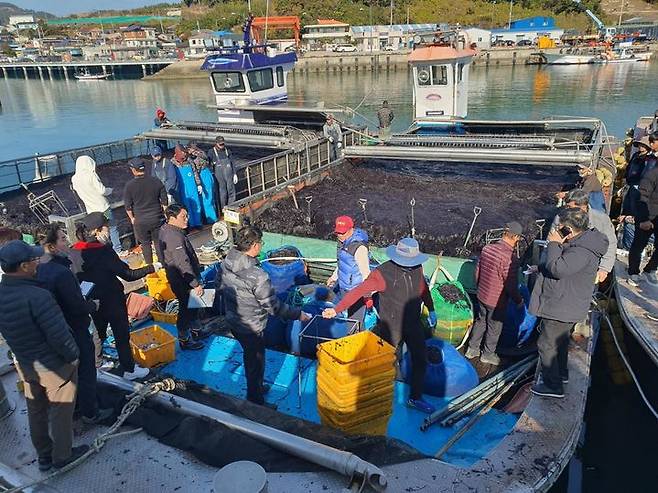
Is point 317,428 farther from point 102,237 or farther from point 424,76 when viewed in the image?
point 424,76

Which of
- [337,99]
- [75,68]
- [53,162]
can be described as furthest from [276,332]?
[75,68]

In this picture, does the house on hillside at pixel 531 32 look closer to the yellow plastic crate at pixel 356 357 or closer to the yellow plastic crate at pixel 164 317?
the yellow plastic crate at pixel 164 317

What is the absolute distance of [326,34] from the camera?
74.7 meters

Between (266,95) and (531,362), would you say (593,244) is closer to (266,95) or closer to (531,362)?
(531,362)

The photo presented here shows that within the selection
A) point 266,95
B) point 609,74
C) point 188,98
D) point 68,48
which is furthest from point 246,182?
point 68,48

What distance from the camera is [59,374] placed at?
2918 millimetres

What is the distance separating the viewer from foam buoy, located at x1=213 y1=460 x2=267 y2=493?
2154 millimetres

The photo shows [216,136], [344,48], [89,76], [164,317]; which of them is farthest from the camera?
[89,76]

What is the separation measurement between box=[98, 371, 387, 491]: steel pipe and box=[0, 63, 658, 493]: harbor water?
2.39m

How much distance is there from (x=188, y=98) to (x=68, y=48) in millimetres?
62892

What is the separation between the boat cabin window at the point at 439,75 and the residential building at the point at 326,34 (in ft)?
207

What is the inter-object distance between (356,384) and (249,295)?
115 cm

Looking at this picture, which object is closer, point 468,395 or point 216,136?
point 468,395

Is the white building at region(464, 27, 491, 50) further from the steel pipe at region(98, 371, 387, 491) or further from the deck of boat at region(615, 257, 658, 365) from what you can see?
the steel pipe at region(98, 371, 387, 491)
